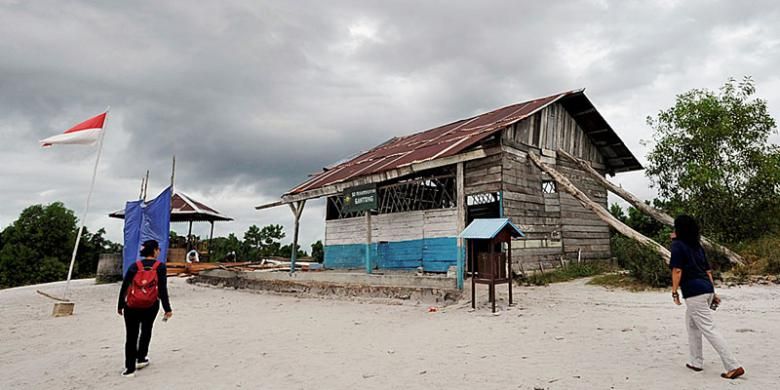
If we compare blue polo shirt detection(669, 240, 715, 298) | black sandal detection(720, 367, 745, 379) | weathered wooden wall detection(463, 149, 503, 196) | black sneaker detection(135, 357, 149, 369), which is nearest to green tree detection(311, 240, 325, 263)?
weathered wooden wall detection(463, 149, 503, 196)

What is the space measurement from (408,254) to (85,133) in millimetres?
8488

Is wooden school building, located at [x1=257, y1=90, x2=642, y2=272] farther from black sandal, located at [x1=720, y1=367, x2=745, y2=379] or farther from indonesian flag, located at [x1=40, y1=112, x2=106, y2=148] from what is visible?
black sandal, located at [x1=720, y1=367, x2=745, y2=379]

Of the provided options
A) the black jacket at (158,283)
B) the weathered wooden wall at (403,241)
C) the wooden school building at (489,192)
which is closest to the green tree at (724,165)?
the wooden school building at (489,192)

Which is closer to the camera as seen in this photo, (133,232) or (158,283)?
(158,283)

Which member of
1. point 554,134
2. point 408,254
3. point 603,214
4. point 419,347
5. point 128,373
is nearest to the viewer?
point 128,373

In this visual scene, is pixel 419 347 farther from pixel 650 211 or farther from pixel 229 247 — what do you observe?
pixel 229 247

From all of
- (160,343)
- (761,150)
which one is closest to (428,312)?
(160,343)

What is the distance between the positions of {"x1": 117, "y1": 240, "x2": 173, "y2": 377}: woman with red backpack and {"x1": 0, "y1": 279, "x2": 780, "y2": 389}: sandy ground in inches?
8.2

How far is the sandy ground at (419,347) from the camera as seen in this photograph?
13.3ft

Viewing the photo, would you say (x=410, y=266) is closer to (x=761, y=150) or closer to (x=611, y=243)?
(x=611, y=243)

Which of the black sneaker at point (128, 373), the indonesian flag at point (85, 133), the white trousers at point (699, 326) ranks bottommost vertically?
the black sneaker at point (128, 373)

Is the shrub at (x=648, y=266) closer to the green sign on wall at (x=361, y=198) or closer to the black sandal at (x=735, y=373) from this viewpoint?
the black sandal at (x=735, y=373)

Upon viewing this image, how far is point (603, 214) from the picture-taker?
10.1 m

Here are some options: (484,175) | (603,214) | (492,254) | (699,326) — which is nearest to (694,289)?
(699,326)
